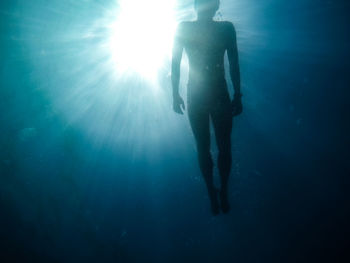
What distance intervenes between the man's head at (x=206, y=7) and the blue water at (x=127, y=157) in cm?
Result: 583

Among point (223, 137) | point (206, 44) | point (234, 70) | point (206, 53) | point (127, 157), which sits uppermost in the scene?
point (206, 44)

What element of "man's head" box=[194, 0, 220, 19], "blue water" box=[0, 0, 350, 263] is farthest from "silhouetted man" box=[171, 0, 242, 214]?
"blue water" box=[0, 0, 350, 263]

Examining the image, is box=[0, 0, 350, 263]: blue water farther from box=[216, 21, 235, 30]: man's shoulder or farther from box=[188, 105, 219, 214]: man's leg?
box=[188, 105, 219, 214]: man's leg

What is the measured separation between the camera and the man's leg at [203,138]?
2402mm

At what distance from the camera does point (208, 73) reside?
2.39 meters

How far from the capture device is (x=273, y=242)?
8.05 meters

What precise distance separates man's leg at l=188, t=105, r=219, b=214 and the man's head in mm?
1198

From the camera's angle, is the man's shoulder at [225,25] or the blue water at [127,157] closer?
the man's shoulder at [225,25]

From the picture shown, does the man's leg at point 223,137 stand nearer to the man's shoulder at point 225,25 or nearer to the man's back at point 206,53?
the man's back at point 206,53

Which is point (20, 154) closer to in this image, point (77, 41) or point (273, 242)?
point (77, 41)

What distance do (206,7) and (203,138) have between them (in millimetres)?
1671

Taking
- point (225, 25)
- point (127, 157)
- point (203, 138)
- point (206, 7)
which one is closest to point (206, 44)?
point (225, 25)

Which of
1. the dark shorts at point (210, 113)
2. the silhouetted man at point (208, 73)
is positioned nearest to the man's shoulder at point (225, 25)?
the silhouetted man at point (208, 73)

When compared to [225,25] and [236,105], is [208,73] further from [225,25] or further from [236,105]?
[225,25]
